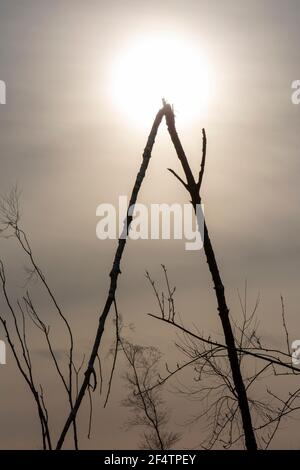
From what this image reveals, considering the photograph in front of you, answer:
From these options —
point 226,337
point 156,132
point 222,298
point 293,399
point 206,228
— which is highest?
point 156,132

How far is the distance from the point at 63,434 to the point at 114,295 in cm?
63

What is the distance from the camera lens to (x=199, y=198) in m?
3.85

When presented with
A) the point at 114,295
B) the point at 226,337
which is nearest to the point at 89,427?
the point at 114,295

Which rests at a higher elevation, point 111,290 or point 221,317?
point 221,317

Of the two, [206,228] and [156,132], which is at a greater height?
[156,132]

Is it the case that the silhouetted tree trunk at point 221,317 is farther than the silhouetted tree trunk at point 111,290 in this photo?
Yes

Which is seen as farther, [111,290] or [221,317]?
[221,317]

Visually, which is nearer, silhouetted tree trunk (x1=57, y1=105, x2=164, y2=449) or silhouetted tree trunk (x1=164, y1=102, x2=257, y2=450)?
silhouetted tree trunk (x1=57, y1=105, x2=164, y2=449)

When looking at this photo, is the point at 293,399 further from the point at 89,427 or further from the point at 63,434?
the point at 63,434

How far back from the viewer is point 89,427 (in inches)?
109
